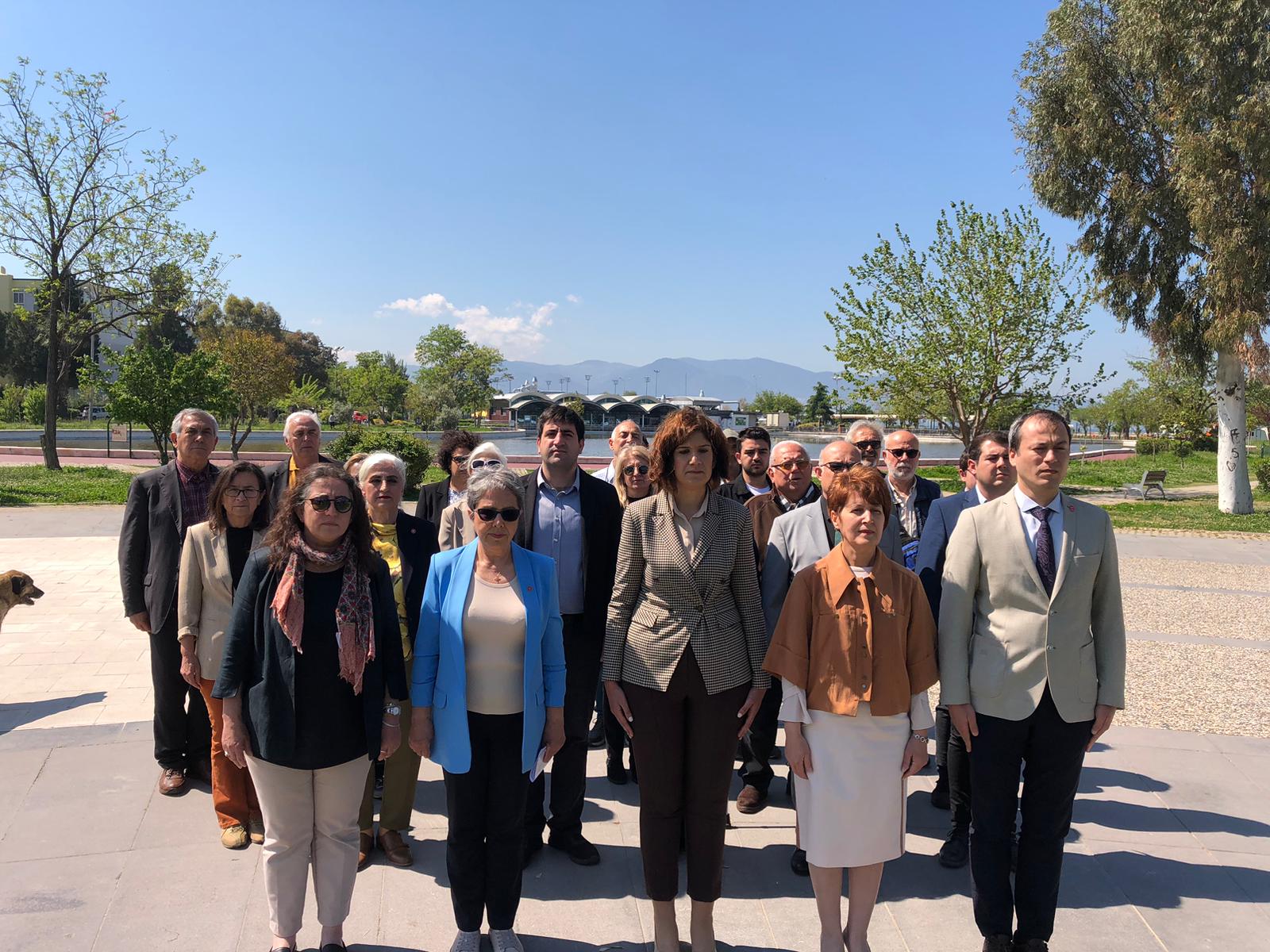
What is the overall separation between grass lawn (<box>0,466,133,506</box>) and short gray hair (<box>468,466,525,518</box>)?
14704mm

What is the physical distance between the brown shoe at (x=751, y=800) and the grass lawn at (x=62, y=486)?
14499 mm

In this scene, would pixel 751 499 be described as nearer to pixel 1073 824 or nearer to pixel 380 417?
pixel 1073 824

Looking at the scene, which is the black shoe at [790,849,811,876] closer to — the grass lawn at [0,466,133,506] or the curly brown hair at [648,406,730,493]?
the curly brown hair at [648,406,730,493]

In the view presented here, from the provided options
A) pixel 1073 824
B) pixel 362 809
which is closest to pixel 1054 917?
pixel 1073 824

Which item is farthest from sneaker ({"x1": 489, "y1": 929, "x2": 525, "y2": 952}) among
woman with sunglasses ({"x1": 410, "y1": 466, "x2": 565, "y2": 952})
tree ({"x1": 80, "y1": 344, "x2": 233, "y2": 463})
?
tree ({"x1": 80, "y1": 344, "x2": 233, "y2": 463})

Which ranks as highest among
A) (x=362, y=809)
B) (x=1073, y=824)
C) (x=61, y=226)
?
(x=61, y=226)

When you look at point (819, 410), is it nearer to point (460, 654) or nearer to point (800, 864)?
point (800, 864)

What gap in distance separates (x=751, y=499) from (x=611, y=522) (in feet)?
2.92

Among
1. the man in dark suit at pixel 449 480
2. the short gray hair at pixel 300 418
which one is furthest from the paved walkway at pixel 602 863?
the short gray hair at pixel 300 418

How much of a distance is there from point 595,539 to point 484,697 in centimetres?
107

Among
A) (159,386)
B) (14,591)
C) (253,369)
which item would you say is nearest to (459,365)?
(253,369)

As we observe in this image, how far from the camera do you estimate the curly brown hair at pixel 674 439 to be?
3014 mm

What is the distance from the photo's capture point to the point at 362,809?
3.59 metres

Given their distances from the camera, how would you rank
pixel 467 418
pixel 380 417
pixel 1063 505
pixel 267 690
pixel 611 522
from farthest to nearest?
1. pixel 467 418
2. pixel 380 417
3. pixel 611 522
4. pixel 1063 505
5. pixel 267 690
